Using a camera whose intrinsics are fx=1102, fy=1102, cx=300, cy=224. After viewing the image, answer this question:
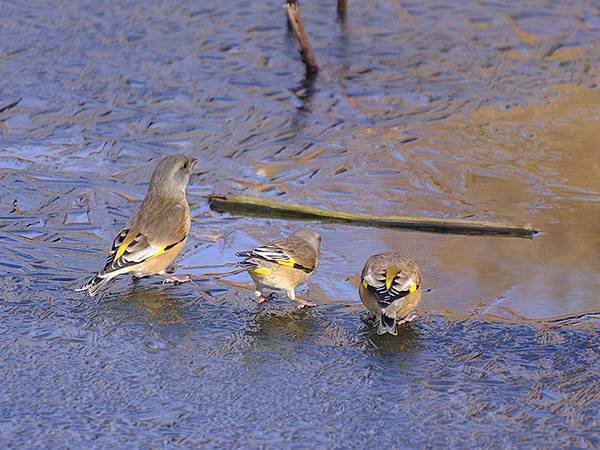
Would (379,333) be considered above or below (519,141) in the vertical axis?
above

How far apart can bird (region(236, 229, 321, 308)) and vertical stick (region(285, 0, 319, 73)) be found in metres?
4.82

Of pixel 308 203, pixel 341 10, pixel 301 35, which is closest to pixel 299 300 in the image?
pixel 308 203

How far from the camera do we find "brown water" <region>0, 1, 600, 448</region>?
5.99 metres

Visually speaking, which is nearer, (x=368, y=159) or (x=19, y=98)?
(x=368, y=159)

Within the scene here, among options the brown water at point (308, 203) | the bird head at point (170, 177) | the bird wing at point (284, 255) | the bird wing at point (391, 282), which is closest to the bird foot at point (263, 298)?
the brown water at point (308, 203)

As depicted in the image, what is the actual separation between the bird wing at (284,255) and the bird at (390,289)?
16.9 inches

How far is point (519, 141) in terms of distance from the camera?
10383mm

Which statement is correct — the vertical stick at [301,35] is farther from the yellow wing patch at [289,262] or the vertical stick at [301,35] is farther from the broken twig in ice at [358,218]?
the yellow wing patch at [289,262]

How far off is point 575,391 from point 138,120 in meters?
6.29

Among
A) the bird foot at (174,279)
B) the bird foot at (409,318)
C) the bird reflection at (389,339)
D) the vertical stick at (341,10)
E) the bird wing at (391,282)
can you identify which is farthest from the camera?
the vertical stick at (341,10)

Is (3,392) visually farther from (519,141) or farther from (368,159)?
(519,141)

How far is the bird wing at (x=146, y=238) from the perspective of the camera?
7.30 metres

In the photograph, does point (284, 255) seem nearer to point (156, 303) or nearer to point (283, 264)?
point (283, 264)

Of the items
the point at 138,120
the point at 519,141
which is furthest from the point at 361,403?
the point at 138,120
